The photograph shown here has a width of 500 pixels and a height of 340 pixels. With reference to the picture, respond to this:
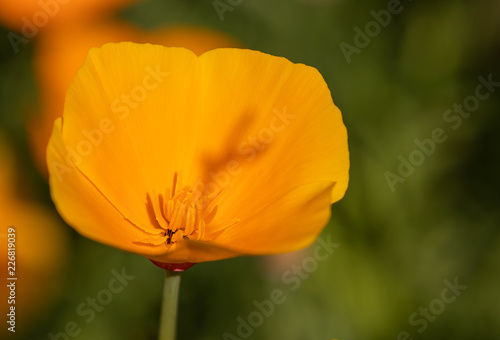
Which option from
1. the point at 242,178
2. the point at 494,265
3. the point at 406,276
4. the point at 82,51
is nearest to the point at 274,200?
the point at 242,178

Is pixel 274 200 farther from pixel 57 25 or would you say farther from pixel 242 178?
pixel 57 25

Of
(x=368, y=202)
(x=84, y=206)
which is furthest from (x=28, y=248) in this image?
(x=368, y=202)

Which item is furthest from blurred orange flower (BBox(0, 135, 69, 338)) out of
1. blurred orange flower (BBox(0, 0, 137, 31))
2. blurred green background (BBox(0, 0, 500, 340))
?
blurred orange flower (BBox(0, 0, 137, 31))

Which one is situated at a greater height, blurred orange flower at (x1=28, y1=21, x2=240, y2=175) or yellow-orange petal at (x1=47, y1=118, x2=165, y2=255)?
yellow-orange petal at (x1=47, y1=118, x2=165, y2=255)

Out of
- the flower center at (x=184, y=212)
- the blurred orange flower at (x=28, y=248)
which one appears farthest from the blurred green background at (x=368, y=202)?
the flower center at (x=184, y=212)

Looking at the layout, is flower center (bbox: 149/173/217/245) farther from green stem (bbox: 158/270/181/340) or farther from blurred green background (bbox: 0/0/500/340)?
blurred green background (bbox: 0/0/500/340)

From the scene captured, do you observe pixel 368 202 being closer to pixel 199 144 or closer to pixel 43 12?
pixel 199 144

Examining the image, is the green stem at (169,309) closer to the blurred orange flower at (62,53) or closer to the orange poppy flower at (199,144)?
the orange poppy flower at (199,144)
